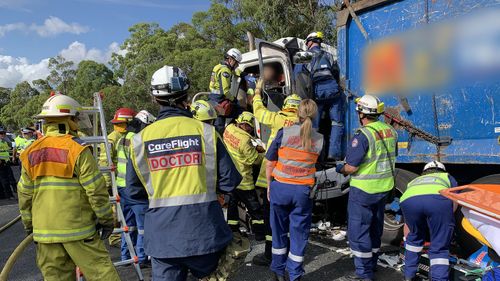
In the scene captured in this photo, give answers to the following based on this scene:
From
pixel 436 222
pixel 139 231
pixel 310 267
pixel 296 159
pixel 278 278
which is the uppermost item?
pixel 296 159

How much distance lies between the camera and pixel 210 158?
226 cm

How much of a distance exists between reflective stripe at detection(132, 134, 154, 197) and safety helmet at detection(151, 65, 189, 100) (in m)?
0.29

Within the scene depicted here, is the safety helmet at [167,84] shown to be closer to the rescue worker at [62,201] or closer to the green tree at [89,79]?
the rescue worker at [62,201]

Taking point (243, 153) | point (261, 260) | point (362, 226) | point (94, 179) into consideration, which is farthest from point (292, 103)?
point (94, 179)

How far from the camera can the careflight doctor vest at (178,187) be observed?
2.12 meters

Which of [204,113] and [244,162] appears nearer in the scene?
[204,113]

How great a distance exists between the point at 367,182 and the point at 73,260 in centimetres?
264

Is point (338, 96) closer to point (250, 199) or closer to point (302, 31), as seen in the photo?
point (250, 199)

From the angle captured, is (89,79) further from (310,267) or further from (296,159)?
(296,159)

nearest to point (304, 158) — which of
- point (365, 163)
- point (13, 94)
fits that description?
point (365, 163)

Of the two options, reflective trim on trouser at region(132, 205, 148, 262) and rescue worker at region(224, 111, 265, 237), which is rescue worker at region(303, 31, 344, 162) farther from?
reflective trim on trouser at region(132, 205, 148, 262)

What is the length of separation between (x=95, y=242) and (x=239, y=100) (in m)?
3.86

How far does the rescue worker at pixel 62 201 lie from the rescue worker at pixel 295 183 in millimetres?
1582

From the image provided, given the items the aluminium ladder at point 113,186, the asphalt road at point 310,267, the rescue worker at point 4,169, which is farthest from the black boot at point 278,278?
the rescue worker at point 4,169
